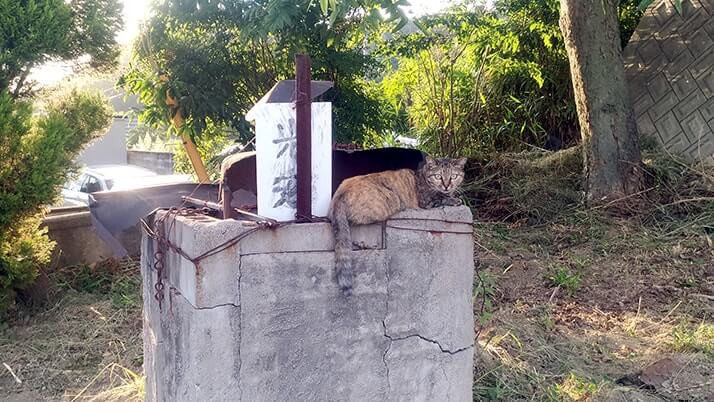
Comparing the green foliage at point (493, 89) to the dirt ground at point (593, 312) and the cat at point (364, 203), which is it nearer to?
the dirt ground at point (593, 312)

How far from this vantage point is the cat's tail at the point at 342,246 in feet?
6.73

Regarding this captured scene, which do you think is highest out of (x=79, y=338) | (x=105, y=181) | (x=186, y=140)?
(x=186, y=140)

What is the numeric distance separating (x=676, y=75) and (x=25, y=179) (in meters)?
6.42

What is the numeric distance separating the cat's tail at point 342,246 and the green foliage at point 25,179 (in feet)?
9.60

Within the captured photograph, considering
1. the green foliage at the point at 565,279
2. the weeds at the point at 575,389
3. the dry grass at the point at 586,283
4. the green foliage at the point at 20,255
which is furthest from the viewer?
the green foliage at the point at 565,279

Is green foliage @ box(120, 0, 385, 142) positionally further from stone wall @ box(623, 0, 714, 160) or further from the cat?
stone wall @ box(623, 0, 714, 160)

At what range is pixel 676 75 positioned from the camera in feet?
22.2

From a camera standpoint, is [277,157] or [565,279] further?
[565,279]

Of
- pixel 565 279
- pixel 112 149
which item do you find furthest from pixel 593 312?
pixel 112 149

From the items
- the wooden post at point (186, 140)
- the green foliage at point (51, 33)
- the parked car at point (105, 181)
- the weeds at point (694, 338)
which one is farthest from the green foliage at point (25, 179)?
the parked car at point (105, 181)

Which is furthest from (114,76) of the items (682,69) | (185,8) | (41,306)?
(682,69)

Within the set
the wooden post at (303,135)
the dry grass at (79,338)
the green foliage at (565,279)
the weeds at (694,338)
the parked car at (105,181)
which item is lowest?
the dry grass at (79,338)

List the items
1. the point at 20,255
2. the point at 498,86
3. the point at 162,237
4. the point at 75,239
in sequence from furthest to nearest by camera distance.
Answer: the point at 498,86, the point at 75,239, the point at 20,255, the point at 162,237

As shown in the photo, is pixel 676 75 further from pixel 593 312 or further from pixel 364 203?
pixel 364 203
